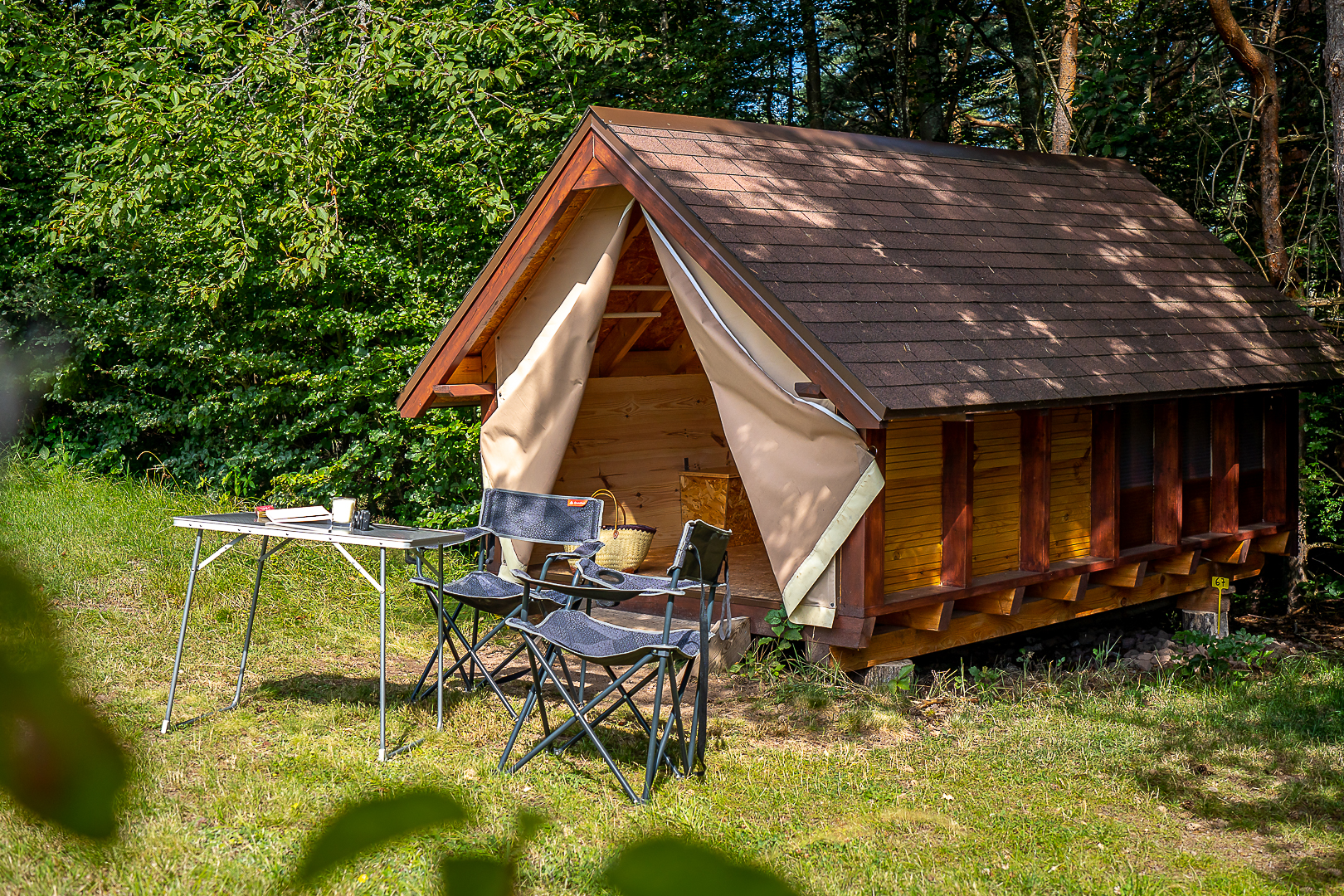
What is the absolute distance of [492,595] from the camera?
5965 mm

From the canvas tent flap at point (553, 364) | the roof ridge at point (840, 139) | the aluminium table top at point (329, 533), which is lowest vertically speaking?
the aluminium table top at point (329, 533)

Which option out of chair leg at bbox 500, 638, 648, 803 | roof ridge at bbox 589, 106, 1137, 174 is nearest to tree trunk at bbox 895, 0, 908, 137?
roof ridge at bbox 589, 106, 1137, 174

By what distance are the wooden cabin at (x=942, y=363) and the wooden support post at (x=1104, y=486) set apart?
0.06 feet

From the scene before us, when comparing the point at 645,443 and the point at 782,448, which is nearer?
the point at 782,448

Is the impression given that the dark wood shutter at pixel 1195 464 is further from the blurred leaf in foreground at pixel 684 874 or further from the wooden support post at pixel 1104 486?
the blurred leaf in foreground at pixel 684 874

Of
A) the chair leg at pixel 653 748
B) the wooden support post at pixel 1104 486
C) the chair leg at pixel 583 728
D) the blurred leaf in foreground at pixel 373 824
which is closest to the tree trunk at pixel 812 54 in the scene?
the wooden support post at pixel 1104 486

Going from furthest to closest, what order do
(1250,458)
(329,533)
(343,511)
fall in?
(1250,458) → (343,511) → (329,533)

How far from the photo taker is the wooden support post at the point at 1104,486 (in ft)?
25.7

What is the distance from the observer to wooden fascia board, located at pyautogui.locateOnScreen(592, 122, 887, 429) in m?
5.86

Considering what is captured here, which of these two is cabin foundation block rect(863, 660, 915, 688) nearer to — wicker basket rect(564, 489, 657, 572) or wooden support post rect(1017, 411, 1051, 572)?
wooden support post rect(1017, 411, 1051, 572)

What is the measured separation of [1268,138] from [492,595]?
855 centimetres

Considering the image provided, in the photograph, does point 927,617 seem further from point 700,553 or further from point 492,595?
point 492,595

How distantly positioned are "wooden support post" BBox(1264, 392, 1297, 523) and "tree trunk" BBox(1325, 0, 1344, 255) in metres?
2.02

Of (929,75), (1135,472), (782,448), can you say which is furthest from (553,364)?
(929,75)
